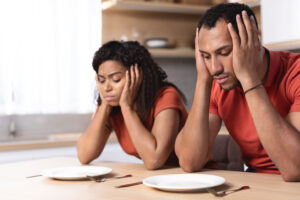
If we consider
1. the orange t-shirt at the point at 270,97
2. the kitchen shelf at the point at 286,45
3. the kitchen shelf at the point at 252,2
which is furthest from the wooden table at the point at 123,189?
the kitchen shelf at the point at 252,2

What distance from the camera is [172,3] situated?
3.48 m

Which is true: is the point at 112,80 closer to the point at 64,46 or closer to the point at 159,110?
the point at 159,110

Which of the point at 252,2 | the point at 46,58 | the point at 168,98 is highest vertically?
the point at 252,2

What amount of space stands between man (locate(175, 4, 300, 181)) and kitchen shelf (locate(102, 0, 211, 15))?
1773 millimetres

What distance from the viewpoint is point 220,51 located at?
4.66 ft

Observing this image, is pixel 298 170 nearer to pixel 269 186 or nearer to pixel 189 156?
pixel 269 186

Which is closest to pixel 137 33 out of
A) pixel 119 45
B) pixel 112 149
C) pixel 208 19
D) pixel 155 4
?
pixel 155 4

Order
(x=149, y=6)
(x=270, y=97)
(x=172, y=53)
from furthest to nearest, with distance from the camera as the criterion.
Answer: (x=172, y=53) < (x=149, y=6) < (x=270, y=97)

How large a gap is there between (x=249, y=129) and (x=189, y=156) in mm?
243

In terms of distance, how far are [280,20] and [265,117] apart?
5.75 ft

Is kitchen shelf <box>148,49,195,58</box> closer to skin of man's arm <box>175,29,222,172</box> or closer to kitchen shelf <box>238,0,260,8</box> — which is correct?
kitchen shelf <box>238,0,260,8</box>

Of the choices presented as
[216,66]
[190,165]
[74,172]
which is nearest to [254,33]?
[216,66]

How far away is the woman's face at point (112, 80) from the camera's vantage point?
190 cm

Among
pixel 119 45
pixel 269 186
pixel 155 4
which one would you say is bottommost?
pixel 269 186
